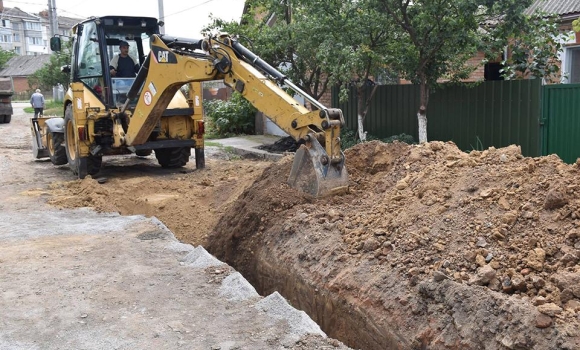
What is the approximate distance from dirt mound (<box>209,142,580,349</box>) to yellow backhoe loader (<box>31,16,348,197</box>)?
28.4 inches

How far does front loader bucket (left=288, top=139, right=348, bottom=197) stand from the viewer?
667 centimetres

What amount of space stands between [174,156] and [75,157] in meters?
1.91

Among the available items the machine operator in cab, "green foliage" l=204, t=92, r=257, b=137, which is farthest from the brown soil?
"green foliage" l=204, t=92, r=257, b=137

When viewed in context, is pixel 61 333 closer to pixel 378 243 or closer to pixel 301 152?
pixel 378 243

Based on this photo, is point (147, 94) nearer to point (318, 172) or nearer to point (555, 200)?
point (318, 172)

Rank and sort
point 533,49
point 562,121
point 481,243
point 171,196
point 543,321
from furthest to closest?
point 533,49 → point 562,121 → point 171,196 → point 481,243 → point 543,321

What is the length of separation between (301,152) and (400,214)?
1.56 meters

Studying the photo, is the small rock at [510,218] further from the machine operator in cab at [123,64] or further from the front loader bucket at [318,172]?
the machine operator in cab at [123,64]

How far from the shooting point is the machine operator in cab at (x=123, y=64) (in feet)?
36.6

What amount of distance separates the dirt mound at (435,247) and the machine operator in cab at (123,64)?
507 cm

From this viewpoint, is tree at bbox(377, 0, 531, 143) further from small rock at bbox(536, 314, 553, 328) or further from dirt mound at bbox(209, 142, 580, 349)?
small rock at bbox(536, 314, 553, 328)

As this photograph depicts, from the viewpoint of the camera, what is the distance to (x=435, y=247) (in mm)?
4914

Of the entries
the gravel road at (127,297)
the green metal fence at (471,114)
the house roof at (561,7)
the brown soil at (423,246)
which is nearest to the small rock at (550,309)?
the brown soil at (423,246)

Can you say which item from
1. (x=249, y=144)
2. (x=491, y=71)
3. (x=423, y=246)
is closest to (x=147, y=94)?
(x=423, y=246)
